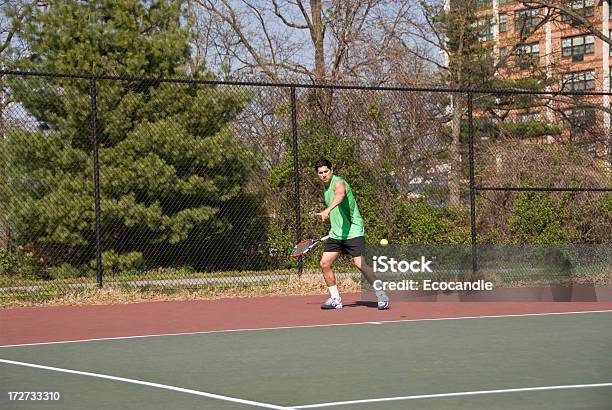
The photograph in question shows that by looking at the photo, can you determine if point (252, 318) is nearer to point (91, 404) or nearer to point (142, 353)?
point (142, 353)

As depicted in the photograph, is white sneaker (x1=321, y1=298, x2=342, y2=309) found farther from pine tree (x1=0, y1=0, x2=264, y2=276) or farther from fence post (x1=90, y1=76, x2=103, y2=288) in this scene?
pine tree (x1=0, y1=0, x2=264, y2=276)

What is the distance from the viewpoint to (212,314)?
13.0 meters

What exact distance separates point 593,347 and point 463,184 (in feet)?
29.8

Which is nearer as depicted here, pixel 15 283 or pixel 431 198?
pixel 15 283

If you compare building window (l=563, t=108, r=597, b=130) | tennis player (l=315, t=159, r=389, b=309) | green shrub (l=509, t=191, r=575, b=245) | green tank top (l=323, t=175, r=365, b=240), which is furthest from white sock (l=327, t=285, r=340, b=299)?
building window (l=563, t=108, r=597, b=130)

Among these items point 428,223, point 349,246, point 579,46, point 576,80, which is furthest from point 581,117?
point 579,46

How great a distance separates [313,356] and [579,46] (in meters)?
71.6

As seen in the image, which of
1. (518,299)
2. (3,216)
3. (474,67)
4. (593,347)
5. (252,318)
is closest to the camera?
(593,347)

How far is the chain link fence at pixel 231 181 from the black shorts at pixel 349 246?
3.78 metres

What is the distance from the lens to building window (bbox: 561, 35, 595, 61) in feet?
249

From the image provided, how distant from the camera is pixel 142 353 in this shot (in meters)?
9.30

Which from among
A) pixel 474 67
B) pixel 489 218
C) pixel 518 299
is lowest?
pixel 518 299

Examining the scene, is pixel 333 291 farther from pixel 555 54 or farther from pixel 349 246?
pixel 555 54

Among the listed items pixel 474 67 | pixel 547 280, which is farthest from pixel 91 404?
pixel 474 67
